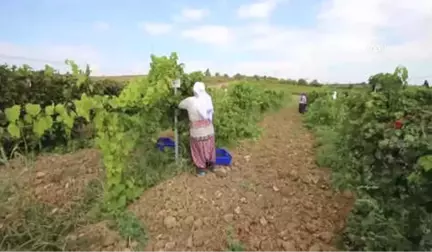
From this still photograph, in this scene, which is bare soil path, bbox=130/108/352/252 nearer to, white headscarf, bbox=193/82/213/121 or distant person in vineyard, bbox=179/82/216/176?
distant person in vineyard, bbox=179/82/216/176

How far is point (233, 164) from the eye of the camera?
5910mm

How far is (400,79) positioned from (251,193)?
2058 mm

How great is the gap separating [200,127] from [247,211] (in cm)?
141

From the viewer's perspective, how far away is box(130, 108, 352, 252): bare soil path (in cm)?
373

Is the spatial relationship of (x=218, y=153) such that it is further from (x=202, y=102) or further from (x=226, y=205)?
(x=226, y=205)

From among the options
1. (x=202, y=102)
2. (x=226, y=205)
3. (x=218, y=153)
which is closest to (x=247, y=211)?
(x=226, y=205)

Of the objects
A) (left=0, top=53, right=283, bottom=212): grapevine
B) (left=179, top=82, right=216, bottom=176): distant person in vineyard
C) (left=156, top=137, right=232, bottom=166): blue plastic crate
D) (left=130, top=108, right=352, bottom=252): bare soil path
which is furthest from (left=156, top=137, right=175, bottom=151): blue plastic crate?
(left=130, top=108, right=352, bottom=252): bare soil path

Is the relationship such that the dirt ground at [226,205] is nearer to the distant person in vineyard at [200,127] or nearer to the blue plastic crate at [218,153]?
the blue plastic crate at [218,153]

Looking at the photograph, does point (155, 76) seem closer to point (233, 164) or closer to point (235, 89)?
point (233, 164)

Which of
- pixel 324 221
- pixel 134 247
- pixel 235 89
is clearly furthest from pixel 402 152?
pixel 235 89

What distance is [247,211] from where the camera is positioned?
13.9 ft

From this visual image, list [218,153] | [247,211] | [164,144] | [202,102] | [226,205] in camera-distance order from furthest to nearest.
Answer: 1. [218,153]
2. [164,144]
3. [202,102]
4. [226,205]
5. [247,211]

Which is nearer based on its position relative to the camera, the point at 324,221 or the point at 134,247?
the point at 134,247

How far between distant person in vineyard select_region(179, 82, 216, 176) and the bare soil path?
24 centimetres
